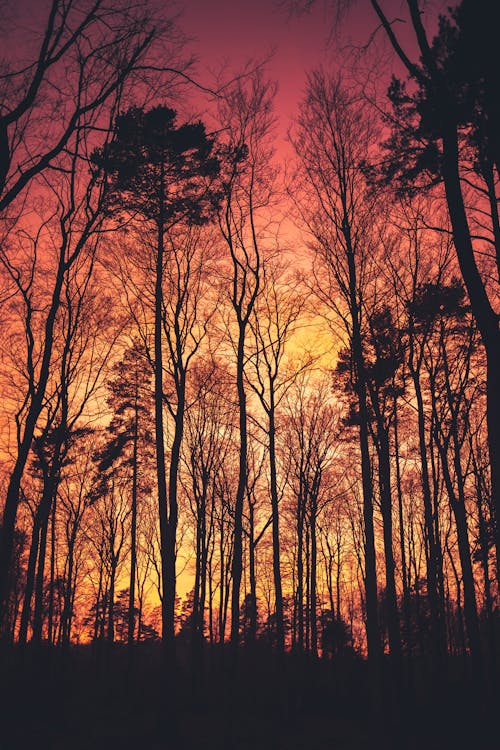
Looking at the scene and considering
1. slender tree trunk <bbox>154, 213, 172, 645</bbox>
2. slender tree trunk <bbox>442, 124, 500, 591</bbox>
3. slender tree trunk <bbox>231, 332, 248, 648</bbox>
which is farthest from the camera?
slender tree trunk <bbox>231, 332, 248, 648</bbox>

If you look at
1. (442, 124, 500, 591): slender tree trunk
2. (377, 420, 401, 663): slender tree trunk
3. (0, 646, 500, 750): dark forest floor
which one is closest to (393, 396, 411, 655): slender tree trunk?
(377, 420, 401, 663): slender tree trunk

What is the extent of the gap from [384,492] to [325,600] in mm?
35454

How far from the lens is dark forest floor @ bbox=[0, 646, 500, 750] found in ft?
35.8

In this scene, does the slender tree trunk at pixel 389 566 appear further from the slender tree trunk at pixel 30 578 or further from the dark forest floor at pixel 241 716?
the slender tree trunk at pixel 30 578

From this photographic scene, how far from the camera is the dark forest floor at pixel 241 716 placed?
35.8 feet

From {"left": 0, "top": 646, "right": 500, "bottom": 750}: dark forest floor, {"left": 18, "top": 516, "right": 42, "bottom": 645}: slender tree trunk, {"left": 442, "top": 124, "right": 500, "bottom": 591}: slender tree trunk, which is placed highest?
{"left": 442, "top": 124, "right": 500, "bottom": 591}: slender tree trunk

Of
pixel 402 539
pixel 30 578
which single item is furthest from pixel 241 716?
pixel 402 539

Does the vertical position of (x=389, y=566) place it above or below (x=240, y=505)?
below

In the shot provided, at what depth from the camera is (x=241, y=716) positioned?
17.9 metres

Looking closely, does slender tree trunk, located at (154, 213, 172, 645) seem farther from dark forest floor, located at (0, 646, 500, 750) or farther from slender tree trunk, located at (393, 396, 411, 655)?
slender tree trunk, located at (393, 396, 411, 655)

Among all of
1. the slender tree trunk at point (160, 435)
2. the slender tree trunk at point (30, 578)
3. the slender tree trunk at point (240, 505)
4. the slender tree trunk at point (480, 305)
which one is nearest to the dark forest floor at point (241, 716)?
the slender tree trunk at point (30, 578)

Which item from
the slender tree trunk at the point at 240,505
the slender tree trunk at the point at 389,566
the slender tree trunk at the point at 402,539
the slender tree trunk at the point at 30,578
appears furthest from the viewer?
the slender tree trunk at the point at 402,539

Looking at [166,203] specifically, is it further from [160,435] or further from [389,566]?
[389,566]

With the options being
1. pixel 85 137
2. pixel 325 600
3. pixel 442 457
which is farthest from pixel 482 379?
pixel 325 600
